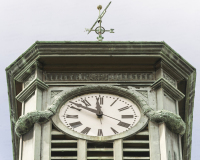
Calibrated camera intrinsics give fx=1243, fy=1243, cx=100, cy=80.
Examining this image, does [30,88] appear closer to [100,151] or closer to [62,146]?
[62,146]

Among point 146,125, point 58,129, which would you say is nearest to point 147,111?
point 146,125

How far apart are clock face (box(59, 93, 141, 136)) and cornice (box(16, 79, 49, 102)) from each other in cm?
104

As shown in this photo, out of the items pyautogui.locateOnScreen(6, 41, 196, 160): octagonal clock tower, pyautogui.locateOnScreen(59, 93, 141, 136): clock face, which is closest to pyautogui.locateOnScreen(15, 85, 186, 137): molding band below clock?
pyautogui.locateOnScreen(6, 41, 196, 160): octagonal clock tower

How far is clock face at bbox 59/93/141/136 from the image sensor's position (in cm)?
3959

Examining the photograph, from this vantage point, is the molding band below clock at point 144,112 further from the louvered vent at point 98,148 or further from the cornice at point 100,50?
the cornice at point 100,50

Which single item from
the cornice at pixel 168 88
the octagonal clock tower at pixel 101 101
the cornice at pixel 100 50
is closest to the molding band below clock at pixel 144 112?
the octagonal clock tower at pixel 101 101

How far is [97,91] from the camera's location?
135 feet

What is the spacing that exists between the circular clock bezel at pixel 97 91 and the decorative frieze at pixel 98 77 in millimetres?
507

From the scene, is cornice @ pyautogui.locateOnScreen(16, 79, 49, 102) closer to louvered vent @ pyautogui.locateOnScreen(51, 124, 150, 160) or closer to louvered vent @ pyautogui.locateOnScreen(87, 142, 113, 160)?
louvered vent @ pyautogui.locateOnScreen(51, 124, 150, 160)

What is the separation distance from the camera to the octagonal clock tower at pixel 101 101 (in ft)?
128

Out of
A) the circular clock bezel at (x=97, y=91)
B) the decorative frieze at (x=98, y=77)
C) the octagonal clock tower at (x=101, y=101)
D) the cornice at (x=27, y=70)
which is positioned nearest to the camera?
the octagonal clock tower at (x=101, y=101)

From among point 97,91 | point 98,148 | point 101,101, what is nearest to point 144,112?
point 101,101

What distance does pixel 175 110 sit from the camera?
40.9 metres

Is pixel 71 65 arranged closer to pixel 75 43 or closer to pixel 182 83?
pixel 75 43
